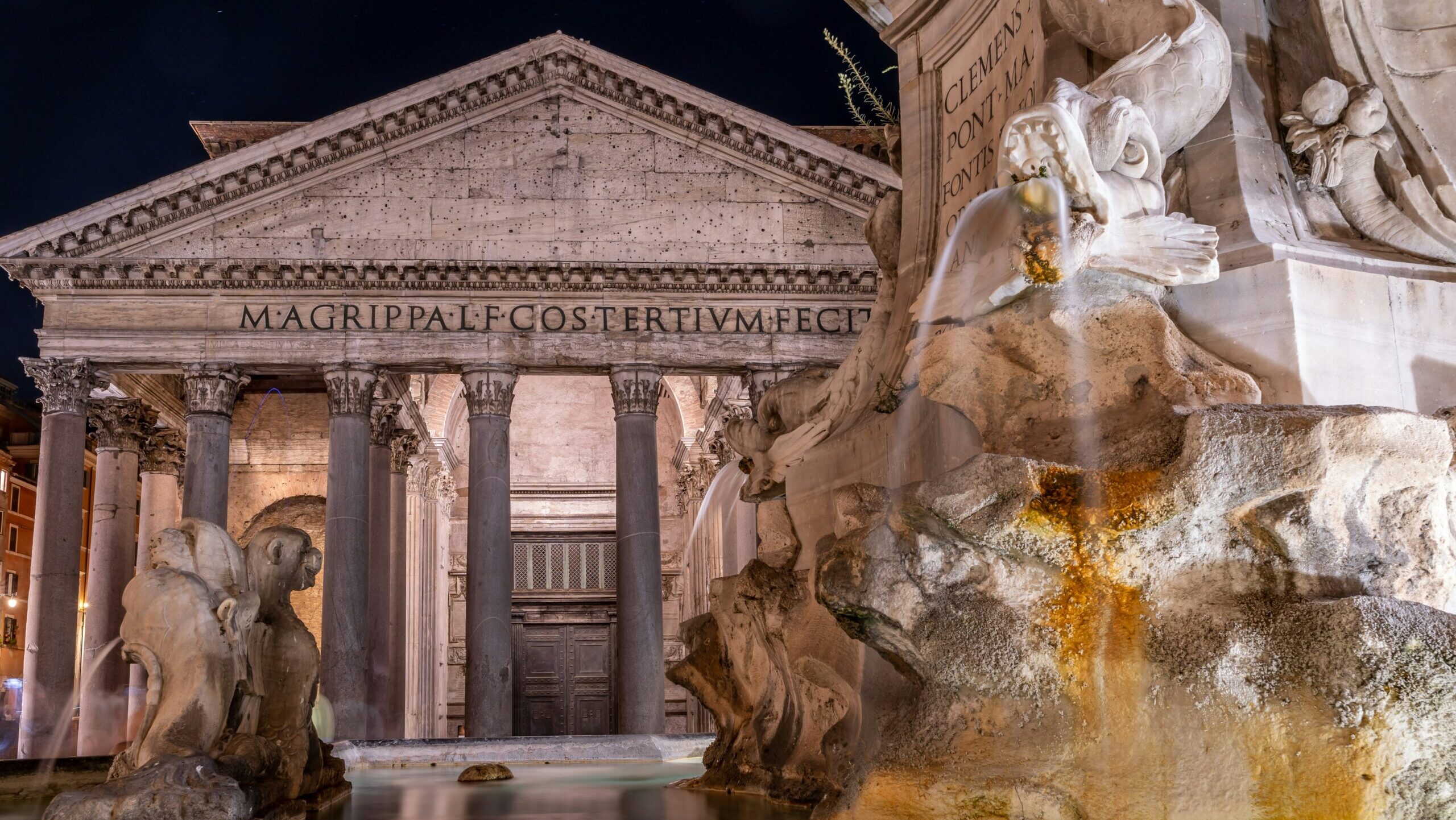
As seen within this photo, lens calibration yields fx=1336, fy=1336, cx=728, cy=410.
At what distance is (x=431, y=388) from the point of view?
2430 cm

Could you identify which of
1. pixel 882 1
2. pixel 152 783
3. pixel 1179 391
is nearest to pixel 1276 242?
pixel 1179 391

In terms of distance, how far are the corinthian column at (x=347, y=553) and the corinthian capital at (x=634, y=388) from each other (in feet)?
11.1

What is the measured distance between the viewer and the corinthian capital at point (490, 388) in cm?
1817

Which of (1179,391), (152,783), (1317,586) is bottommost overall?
(152,783)

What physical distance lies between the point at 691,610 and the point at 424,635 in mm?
4859

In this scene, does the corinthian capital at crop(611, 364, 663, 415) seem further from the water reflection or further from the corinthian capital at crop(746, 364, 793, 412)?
the water reflection

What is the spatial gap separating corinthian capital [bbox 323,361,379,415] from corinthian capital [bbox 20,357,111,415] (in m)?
3.20

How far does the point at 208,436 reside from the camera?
58.7 feet

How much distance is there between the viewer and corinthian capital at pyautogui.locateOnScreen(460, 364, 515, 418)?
18172 mm

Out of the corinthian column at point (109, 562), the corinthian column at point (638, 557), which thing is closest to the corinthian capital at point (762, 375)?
the corinthian column at point (638, 557)

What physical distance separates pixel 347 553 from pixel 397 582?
411 centimetres

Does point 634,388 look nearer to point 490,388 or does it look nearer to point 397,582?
point 490,388

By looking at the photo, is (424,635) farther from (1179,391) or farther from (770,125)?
(1179,391)

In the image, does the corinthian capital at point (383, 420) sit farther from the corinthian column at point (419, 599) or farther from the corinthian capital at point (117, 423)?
the corinthian capital at point (117, 423)
